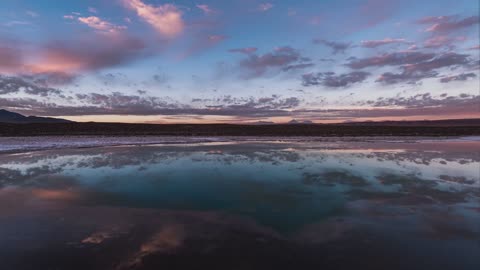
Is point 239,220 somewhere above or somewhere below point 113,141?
below

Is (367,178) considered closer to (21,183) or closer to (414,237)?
(414,237)

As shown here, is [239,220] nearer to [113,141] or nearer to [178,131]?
[113,141]

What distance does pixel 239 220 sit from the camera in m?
6.45

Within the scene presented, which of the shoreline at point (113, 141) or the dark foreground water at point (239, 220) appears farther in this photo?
the shoreline at point (113, 141)

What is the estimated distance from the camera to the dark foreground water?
187 inches

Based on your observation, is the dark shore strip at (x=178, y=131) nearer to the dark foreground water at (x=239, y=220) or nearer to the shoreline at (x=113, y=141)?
the shoreline at (x=113, y=141)

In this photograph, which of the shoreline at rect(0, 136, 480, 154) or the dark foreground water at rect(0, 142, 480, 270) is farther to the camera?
the shoreline at rect(0, 136, 480, 154)

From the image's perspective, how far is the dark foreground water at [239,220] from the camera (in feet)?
15.6

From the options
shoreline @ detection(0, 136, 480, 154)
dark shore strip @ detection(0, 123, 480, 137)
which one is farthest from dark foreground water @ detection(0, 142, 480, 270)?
dark shore strip @ detection(0, 123, 480, 137)

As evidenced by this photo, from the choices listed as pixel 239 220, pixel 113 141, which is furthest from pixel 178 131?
pixel 239 220

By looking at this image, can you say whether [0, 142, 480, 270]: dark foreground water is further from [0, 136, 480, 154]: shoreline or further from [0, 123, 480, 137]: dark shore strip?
[0, 123, 480, 137]: dark shore strip

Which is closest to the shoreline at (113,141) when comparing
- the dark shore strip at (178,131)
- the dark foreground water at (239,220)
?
the dark shore strip at (178,131)

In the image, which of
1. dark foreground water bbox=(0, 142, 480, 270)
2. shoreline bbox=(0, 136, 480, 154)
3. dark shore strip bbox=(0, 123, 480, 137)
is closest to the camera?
dark foreground water bbox=(0, 142, 480, 270)

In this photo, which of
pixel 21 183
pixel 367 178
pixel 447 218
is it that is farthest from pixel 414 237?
pixel 21 183
